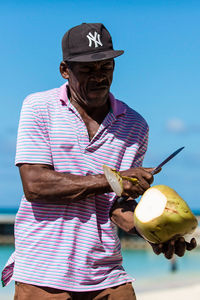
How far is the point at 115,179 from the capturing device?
3145mm

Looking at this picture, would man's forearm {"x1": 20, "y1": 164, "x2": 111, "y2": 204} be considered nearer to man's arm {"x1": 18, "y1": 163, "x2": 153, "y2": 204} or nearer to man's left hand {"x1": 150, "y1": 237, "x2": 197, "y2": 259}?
man's arm {"x1": 18, "y1": 163, "x2": 153, "y2": 204}

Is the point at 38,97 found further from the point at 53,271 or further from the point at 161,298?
the point at 161,298

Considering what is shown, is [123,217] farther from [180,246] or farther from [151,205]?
[180,246]

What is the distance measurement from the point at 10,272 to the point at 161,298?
13.3m

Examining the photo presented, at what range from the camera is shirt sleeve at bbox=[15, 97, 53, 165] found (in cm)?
335

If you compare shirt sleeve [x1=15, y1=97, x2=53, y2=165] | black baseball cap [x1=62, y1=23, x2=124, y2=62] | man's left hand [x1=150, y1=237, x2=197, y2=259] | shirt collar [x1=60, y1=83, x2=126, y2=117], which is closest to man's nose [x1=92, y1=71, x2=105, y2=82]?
black baseball cap [x1=62, y1=23, x2=124, y2=62]

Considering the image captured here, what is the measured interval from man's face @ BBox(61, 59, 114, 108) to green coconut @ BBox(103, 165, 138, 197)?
1.67ft

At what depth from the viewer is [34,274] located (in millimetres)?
3314

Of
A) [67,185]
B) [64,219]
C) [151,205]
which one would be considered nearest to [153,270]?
[64,219]

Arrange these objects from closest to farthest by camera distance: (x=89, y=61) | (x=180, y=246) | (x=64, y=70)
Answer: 1. (x=180, y=246)
2. (x=89, y=61)
3. (x=64, y=70)

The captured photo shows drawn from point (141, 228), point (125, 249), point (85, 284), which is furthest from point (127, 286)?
point (125, 249)

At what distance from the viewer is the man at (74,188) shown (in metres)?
3.28

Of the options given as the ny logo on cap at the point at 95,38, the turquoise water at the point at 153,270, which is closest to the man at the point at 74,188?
the ny logo on cap at the point at 95,38

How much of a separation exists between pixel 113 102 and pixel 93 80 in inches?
13.4
